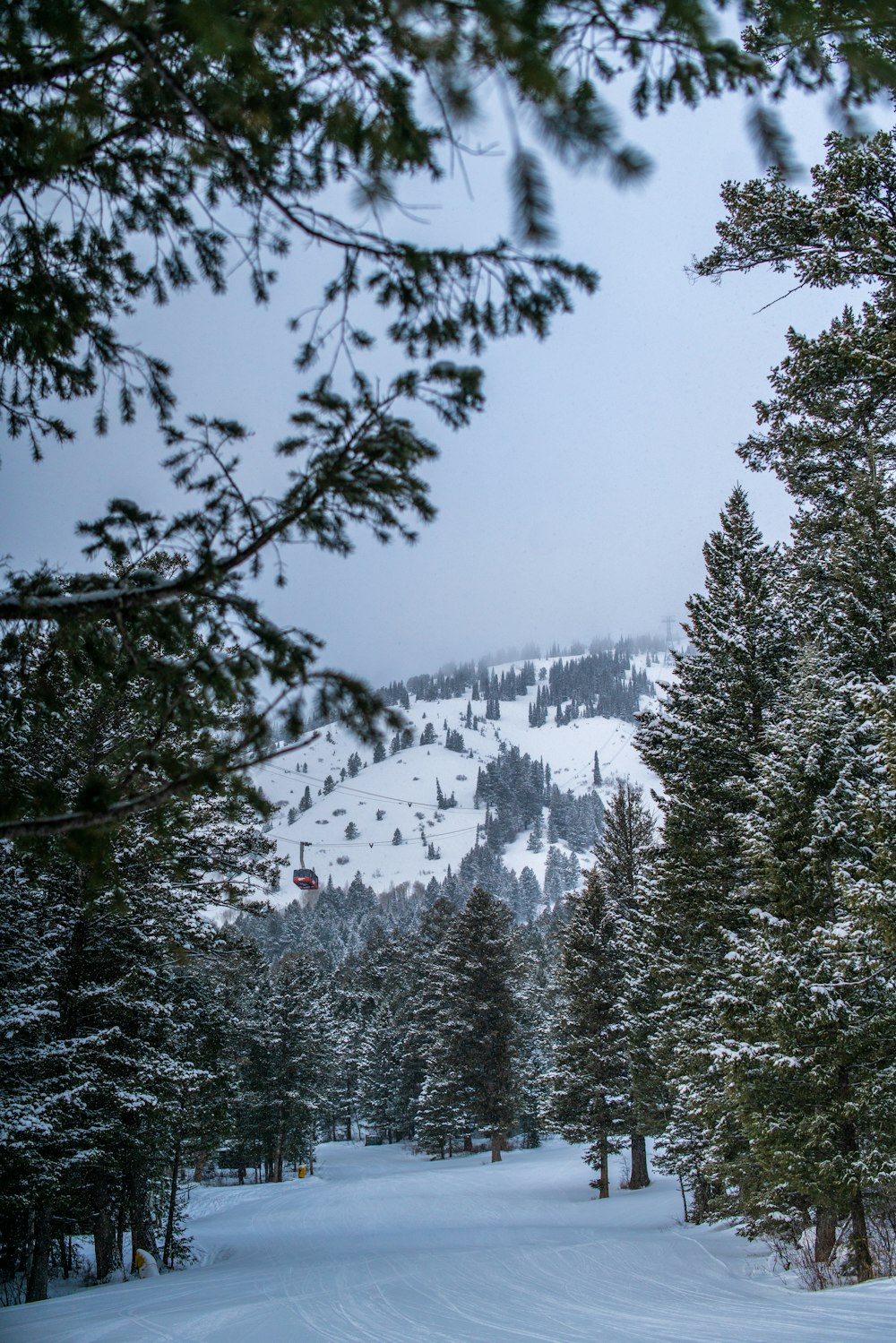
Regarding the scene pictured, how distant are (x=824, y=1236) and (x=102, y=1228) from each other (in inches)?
527

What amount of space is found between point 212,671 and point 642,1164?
28874 mm

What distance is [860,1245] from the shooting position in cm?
934

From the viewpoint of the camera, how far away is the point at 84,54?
2.63m

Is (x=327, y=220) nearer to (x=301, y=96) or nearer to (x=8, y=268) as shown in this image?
(x=301, y=96)

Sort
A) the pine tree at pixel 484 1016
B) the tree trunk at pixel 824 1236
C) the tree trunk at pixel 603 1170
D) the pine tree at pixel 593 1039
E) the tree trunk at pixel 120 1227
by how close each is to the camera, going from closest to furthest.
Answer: the tree trunk at pixel 824 1236, the tree trunk at pixel 120 1227, the tree trunk at pixel 603 1170, the pine tree at pixel 593 1039, the pine tree at pixel 484 1016

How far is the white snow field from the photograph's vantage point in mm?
8539

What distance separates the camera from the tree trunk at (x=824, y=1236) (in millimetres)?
10602

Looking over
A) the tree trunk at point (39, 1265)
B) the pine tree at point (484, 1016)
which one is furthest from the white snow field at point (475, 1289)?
the pine tree at point (484, 1016)

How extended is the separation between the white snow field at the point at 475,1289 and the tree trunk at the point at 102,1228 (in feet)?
5.14

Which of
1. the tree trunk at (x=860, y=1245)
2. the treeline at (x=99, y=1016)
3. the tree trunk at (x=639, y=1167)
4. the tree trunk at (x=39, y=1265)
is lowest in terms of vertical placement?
the tree trunk at (x=639, y=1167)

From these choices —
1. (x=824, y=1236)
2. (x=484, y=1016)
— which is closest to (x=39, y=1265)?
(x=824, y=1236)

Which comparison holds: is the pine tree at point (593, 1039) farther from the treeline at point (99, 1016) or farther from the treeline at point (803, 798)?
the treeline at point (99, 1016)

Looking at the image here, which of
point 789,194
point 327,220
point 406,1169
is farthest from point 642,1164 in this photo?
point 327,220

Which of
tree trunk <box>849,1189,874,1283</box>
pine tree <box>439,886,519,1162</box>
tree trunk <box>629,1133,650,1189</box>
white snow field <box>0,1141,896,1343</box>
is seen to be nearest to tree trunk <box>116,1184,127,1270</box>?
white snow field <box>0,1141,896,1343</box>
